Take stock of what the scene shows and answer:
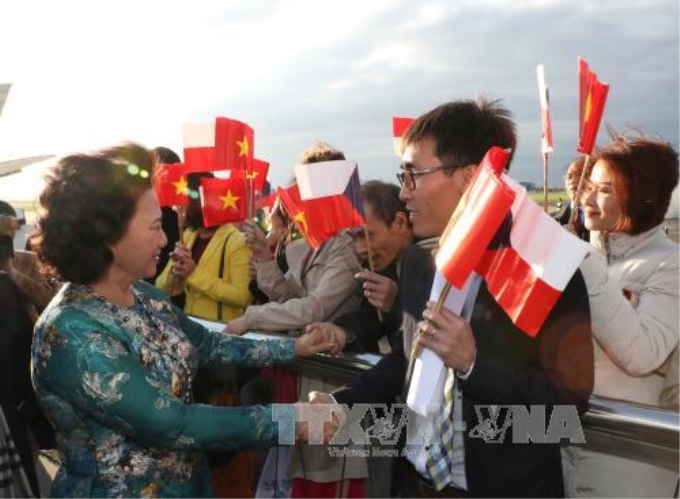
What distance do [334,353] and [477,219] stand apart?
111 centimetres

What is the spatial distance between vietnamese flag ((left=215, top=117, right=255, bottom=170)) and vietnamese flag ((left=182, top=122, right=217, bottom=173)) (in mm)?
48

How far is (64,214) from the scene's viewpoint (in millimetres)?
1997

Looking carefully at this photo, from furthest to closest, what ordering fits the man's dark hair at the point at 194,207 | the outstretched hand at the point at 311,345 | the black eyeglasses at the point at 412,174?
the man's dark hair at the point at 194,207 < the outstretched hand at the point at 311,345 < the black eyeglasses at the point at 412,174

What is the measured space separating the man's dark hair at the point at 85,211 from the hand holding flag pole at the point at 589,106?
209 centimetres

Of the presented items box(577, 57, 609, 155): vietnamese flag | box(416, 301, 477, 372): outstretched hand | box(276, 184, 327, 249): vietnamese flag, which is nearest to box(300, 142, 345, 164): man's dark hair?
box(276, 184, 327, 249): vietnamese flag

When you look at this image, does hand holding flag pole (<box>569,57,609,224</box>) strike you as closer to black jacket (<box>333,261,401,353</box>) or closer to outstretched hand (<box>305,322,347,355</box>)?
black jacket (<box>333,261,401,353</box>)

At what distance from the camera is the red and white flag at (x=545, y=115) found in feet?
12.1

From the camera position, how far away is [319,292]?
10.5ft

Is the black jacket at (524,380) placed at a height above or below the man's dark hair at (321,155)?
below

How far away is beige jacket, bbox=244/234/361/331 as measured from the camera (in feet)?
10.2

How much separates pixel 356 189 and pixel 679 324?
59.5 inches

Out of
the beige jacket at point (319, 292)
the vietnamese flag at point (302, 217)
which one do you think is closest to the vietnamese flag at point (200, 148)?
the vietnamese flag at point (302, 217)

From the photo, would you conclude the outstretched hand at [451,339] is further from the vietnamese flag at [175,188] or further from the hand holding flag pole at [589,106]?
the vietnamese flag at [175,188]

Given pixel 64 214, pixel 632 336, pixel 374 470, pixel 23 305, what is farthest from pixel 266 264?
pixel 632 336
